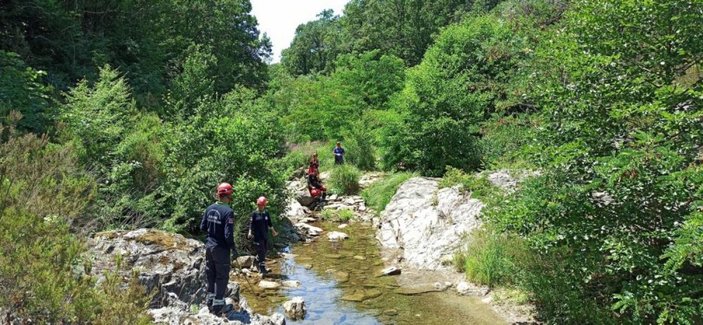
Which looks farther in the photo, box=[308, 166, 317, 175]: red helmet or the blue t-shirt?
box=[308, 166, 317, 175]: red helmet

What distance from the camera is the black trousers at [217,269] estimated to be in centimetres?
702

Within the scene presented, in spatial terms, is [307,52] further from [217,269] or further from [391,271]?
[217,269]

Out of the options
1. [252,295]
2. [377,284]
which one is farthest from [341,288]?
[252,295]

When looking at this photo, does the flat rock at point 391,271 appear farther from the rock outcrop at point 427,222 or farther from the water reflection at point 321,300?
the water reflection at point 321,300

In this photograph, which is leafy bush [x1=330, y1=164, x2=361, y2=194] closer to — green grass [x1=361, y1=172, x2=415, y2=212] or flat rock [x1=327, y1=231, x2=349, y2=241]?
green grass [x1=361, y1=172, x2=415, y2=212]

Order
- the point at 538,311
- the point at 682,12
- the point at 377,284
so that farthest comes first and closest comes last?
the point at 377,284, the point at 538,311, the point at 682,12

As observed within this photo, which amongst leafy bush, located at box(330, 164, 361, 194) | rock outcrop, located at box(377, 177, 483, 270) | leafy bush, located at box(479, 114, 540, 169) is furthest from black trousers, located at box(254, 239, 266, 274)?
leafy bush, located at box(330, 164, 361, 194)

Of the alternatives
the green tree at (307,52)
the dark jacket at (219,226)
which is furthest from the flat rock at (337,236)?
the green tree at (307,52)

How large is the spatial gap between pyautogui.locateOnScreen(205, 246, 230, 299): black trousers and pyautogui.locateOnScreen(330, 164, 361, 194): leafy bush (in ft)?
42.0

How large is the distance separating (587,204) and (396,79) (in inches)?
1015

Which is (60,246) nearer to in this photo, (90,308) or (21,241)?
(21,241)

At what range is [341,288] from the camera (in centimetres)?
1005

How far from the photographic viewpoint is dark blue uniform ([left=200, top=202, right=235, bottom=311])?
22.9 feet

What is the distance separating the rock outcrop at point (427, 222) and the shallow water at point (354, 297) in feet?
3.11
